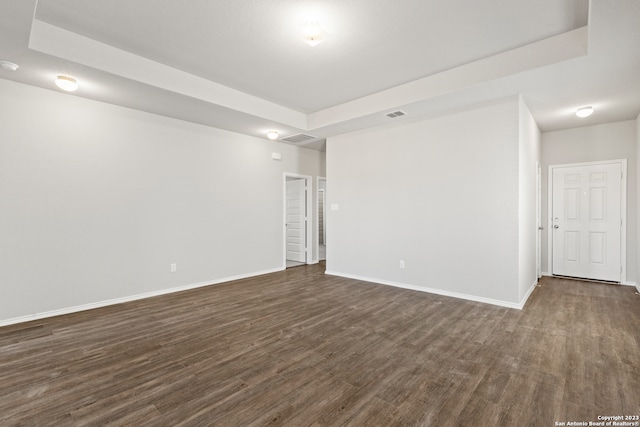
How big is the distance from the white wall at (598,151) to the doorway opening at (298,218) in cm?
479

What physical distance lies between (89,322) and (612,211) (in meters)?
7.97

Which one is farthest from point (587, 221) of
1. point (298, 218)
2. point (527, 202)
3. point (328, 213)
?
point (298, 218)

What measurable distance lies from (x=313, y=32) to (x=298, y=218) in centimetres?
485

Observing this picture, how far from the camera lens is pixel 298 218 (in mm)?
7223

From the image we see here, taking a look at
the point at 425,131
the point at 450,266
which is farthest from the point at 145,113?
the point at 450,266

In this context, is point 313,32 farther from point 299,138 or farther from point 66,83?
point 299,138

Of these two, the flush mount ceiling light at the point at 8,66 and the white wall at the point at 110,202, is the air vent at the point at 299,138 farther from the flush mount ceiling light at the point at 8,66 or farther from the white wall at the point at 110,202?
the flush mount ceiling light at the point at 8,66

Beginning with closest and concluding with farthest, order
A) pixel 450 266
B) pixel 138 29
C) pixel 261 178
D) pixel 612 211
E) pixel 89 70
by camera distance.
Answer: pixel 138 29, pixel 89 70, pixel 450 266, pixel 612 211, pixel 261 178

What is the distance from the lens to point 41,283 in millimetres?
3557

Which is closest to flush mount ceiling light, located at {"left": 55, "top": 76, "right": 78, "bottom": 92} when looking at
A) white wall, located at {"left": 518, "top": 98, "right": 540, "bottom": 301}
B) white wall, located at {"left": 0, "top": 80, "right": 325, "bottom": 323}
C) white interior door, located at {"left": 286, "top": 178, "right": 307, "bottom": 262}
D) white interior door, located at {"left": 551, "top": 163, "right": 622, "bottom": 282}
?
white wall, located at {"left": 0, "top": 80, "right": 325, "bottom": 323}

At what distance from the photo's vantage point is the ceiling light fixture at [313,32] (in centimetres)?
273

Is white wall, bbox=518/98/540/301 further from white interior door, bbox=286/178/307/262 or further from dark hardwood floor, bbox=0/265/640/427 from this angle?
white interior door, bbox=286/178/307/262

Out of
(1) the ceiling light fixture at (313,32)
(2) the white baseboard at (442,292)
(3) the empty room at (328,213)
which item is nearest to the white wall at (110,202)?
(3) the empty room at (328,213)

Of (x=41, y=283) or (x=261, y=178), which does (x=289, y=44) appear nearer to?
(x=261, y=178)
